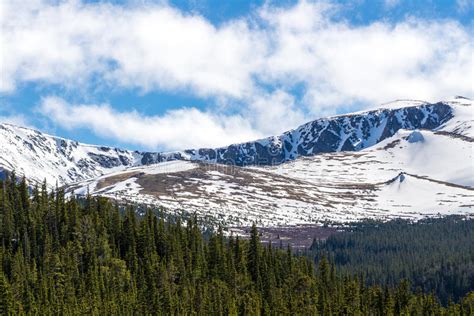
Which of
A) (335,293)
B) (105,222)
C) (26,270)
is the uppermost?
(105,222)

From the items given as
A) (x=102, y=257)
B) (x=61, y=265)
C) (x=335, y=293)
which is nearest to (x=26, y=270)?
(x=61, y=265)

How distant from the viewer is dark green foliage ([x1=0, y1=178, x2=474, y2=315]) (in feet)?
463

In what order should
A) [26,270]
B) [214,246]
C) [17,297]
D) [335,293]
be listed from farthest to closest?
[214,246] < [335,293] < [26,270] < [17,297]

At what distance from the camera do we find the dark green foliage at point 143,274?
14106 centimetres

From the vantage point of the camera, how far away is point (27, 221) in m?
172

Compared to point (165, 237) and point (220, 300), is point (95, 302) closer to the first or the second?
point (220, 300)

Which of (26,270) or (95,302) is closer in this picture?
(95,302)

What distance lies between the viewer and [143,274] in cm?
16312

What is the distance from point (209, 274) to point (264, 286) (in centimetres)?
1678

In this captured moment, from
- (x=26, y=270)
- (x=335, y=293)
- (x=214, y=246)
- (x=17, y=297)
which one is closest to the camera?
(x=17, y=297)

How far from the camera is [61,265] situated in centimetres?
15212

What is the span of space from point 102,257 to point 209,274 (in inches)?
1247

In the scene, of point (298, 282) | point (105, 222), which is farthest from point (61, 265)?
point (298, 282)

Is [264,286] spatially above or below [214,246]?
below
